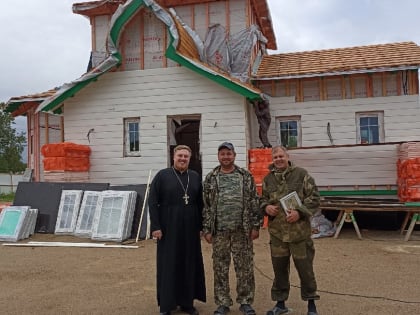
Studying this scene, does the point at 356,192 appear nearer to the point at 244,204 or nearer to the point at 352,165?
the point at 352,165

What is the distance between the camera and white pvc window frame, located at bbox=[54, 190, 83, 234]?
916 centimetres

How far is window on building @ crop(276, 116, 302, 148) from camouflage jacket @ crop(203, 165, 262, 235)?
7.14 meters

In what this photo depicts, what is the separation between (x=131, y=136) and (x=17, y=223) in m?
3.54

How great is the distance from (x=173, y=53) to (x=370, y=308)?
7564 millimetres

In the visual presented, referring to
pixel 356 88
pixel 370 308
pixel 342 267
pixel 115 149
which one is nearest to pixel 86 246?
pixel 115 149

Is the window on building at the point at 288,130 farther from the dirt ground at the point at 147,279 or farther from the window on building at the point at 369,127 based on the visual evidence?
the dirt ground at the point at 147,279

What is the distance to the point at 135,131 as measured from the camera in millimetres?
11055

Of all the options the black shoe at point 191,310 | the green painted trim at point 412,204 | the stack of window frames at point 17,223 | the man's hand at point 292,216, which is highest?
the man's hand at point 292,216

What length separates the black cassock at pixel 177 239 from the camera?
165 inches

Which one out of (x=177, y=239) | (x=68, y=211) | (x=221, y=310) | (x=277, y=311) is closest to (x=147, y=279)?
(x=177, y=239)

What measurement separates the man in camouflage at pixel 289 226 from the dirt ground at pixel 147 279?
11.8 inches

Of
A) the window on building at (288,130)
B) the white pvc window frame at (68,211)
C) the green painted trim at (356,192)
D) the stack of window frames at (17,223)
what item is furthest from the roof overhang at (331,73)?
the stack of window frames at (17,223)

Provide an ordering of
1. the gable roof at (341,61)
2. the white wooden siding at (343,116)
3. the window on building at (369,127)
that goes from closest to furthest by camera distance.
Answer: the gable roof at (341,61), the white wooden siding at (343,116), the window on building at (369,127)

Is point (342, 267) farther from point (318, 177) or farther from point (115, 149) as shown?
point (115, 149)
